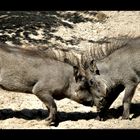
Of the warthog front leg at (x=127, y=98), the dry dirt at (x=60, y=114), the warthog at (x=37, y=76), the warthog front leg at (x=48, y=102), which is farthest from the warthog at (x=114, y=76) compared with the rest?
the warthog front leg at (x=48, y=102)

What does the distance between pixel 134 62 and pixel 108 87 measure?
600 millimetres

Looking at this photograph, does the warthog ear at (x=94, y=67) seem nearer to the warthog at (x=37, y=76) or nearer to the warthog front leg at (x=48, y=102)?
the warthog at (x=37, y=76)

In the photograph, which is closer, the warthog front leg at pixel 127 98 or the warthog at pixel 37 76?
the warthog at pixel 37 76

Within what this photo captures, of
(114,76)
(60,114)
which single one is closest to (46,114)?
(60,114)

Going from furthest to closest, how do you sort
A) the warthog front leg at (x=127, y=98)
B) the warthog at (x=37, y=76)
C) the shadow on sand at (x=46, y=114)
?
the warthog front leg at (x=127, y=98) < the shadow on sand at (x=46, y=114) < the warthog at (x=37, y=76)

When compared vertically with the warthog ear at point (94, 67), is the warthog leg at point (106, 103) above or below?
below

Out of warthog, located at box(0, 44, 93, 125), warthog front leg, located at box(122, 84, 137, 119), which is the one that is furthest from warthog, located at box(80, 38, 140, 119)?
warthog, located at box(0, 44, 93, 125)

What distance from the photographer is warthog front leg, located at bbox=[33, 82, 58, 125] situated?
21.6 feet

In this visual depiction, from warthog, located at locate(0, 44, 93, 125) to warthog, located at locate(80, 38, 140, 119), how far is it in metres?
0.43

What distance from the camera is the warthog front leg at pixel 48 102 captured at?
6.57 metres

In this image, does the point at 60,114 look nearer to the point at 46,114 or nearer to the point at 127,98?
the point at 46,114

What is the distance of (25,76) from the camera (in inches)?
259

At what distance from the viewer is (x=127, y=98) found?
23.7 ft

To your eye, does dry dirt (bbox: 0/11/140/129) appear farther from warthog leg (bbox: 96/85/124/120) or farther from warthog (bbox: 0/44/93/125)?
warthog (bbox: 0/44/93/125)
